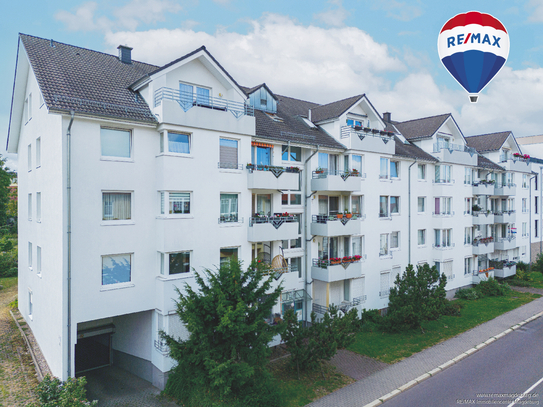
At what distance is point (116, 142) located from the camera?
16531 mm

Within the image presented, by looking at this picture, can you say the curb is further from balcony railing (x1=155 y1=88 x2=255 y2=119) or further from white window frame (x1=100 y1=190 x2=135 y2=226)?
balcony railing (x1=155 y1=88 x2=255 y2=119)

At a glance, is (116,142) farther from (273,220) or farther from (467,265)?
(467,265)

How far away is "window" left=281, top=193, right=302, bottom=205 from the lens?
75.2 ft

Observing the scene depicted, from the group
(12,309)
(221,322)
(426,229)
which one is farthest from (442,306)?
(12,309)

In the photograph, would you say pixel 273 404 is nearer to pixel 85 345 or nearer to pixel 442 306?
pixel 85 345

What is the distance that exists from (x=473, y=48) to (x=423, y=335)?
675 inches

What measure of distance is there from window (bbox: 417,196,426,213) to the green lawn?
842cm

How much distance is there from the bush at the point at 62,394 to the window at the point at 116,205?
21.5ft

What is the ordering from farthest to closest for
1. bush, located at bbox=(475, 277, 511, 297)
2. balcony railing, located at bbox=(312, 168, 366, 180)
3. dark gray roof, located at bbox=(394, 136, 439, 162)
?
bush, located at bbox=(475, 277, 511, 297) < dark gray roof, located at bbox=(394, 136, 439, 162) < balcony railing, located at bbox=(312, 168, 366, 180)

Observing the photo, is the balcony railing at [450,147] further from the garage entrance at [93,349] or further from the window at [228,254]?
the garage entrance at [93,349]

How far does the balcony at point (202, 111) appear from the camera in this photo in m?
17.1

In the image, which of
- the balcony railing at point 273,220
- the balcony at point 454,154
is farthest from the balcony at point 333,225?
the balcony at point 454,154

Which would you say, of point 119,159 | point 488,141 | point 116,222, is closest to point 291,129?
point 119,159

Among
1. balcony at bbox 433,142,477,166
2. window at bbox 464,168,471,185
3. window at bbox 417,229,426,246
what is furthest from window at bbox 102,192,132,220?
window at bbox 464,168,471,185
